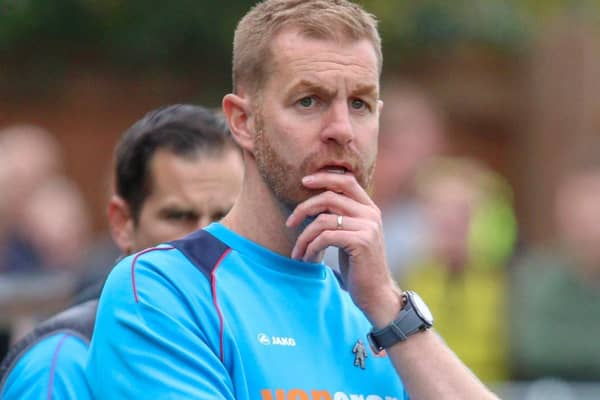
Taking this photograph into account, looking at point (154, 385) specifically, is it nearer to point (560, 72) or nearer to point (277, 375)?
point (277, 375)

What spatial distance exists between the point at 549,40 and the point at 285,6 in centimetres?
1049

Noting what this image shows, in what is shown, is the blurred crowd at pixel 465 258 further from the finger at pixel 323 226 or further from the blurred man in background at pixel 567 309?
the finger at pixel 323 226

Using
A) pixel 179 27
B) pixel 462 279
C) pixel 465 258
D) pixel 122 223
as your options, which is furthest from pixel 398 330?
pixel 179 27

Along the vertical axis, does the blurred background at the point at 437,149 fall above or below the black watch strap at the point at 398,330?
above

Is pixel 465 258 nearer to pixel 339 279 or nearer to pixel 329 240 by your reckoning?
pixel 339 279

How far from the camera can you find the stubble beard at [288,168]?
4.32 metres

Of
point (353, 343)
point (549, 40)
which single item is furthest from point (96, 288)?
point (549, 40)

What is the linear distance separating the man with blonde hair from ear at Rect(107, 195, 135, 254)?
121 cm

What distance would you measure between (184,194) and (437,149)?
9.03 meters

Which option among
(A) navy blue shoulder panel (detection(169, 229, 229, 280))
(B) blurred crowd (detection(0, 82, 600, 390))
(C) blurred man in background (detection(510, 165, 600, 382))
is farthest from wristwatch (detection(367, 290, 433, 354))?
(C) blurred man in background (detection(510, 165, 600, 382))

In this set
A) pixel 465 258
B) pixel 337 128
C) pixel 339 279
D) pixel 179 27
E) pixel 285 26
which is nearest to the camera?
pixel 337 128

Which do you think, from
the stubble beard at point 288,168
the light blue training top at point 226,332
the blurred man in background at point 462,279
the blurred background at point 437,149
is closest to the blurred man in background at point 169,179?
the light blue training top at point 226,332

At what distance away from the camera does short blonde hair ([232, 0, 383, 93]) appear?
439 cm

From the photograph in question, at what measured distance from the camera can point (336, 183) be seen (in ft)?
14.1
